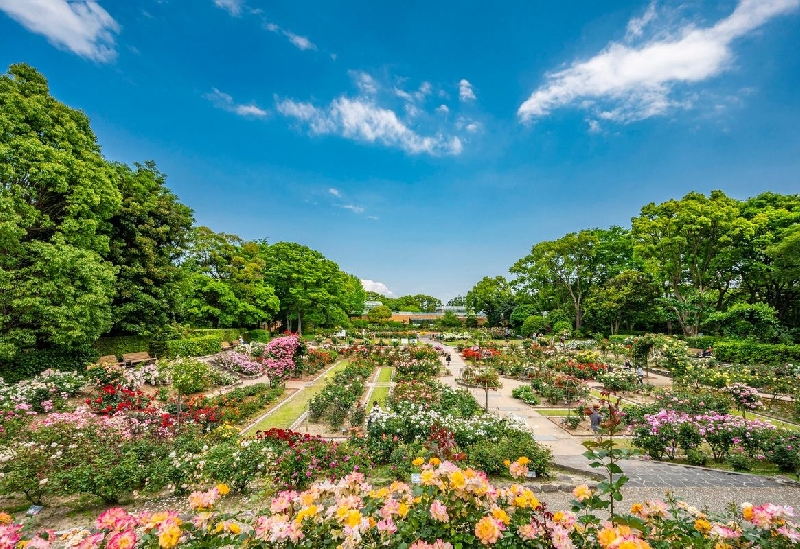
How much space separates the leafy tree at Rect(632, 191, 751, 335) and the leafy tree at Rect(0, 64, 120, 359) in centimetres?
3055

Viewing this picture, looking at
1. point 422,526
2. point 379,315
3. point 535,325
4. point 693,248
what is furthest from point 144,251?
point 379,315

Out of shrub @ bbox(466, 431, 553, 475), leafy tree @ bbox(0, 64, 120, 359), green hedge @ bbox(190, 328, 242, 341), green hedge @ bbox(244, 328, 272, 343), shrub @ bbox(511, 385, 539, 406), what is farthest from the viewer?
green hedge @ bbox(244, 328, 272, 343)

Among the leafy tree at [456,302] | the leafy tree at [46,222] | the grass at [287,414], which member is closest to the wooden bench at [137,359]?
the leafy tree at [46,222]

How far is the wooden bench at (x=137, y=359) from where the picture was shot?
14.6 metres

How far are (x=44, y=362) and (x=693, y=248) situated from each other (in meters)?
34.6

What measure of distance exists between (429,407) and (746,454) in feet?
22.5

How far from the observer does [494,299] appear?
44906mm

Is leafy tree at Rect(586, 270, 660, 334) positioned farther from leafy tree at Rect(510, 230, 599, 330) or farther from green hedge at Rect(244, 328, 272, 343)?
green hedge at Rect(244, 328, 272, 343)

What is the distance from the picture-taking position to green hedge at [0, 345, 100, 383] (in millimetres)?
10457

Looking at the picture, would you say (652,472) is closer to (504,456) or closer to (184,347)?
(504,456)

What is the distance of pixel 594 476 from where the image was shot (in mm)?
6273

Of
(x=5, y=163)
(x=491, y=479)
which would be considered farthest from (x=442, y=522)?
(x=5, y=163)

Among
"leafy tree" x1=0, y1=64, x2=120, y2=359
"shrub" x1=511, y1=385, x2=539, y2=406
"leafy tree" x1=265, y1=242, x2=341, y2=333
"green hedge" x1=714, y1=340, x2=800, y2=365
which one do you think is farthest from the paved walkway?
"leafy tree" x1=265, y1=242, x2=341, y2=333

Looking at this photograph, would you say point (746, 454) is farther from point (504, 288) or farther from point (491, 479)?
point (504, 288)
